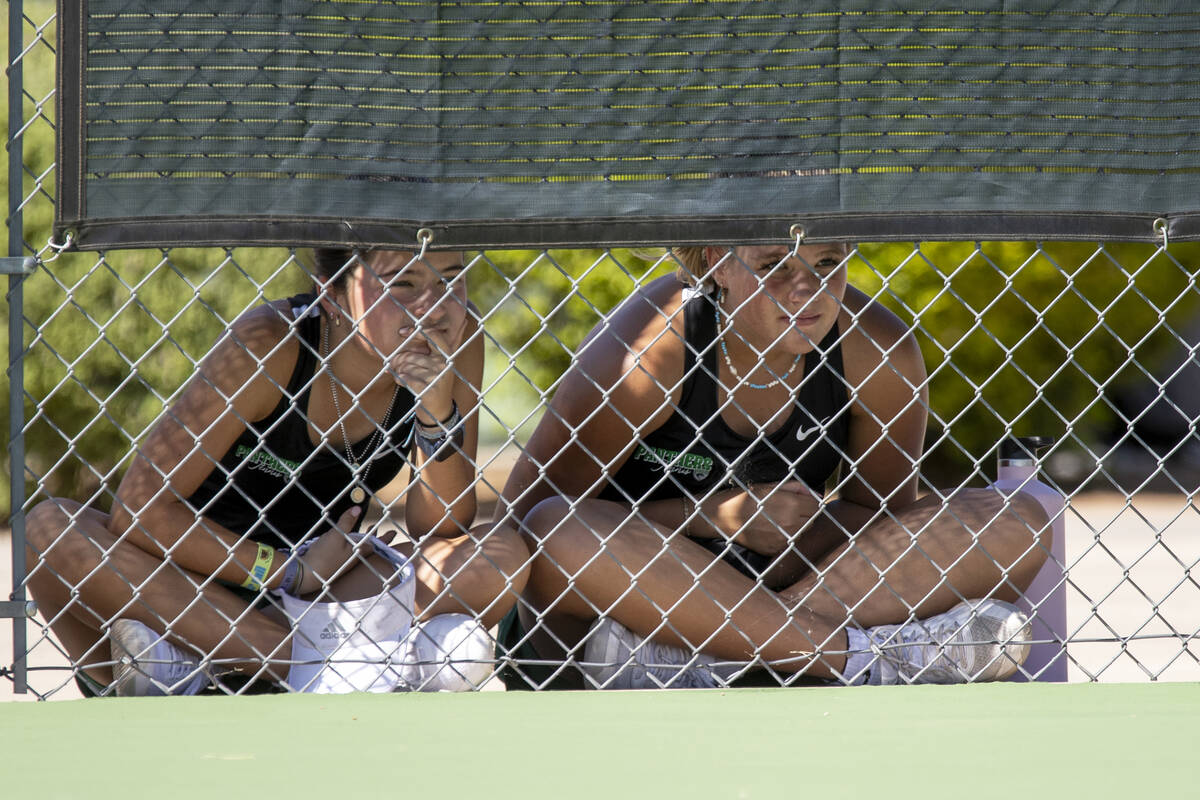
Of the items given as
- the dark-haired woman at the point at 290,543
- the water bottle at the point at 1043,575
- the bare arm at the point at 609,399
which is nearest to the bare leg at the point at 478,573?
the dark-haired woman at the point at 290,543

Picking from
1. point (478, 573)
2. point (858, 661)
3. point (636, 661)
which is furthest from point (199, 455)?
point (858, 661)

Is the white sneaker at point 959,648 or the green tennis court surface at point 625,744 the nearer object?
the green tennis court surface at point 625,744

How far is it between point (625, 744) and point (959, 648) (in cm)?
95

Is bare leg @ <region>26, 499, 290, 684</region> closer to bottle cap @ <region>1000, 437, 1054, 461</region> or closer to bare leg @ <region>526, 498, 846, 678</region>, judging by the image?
bare leg @ <region>526, 498, 846, 678</region>

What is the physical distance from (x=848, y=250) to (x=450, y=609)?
112 cm

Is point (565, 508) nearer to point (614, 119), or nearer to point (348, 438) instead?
point (348, 438)

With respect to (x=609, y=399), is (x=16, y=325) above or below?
above

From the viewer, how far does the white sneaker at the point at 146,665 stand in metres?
2.69

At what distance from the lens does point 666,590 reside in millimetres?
2850

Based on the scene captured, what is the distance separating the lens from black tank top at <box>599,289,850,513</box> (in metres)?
3.05

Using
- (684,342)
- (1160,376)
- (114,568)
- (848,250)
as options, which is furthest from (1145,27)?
(1160,376)

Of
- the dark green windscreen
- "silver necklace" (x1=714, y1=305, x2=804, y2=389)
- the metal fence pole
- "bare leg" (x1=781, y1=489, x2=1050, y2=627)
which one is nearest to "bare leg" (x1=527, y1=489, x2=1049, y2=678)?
"bare leg" (x1=781, y1=489, x2=1050, y2=627)

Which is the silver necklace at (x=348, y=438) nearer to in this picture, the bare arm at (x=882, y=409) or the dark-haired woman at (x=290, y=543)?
the dark-haired woman at (x=290, y=543)

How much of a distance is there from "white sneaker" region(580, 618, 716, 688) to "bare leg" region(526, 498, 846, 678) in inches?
1.1
